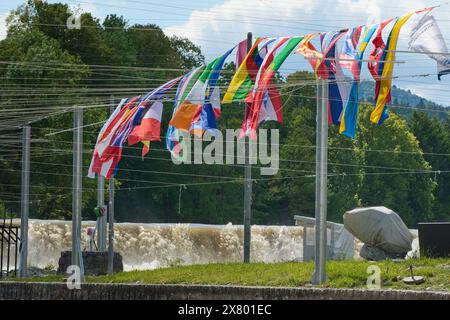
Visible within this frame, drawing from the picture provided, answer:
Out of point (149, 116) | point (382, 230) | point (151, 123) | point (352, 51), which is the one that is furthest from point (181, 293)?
point (382, 230)

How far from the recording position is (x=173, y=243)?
7044 centimetres

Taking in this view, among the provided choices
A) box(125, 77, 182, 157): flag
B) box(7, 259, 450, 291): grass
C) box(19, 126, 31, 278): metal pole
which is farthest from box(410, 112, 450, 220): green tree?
box(125, 77, 182, 157): flag

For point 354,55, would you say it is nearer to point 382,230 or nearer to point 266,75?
point 266,75

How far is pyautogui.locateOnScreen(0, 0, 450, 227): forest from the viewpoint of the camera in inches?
2648

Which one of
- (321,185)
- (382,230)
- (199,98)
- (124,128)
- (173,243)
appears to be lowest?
(173,243)

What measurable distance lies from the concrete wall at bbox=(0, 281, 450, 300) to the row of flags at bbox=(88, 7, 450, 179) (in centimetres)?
474

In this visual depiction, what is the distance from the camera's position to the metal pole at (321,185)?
34562 mm

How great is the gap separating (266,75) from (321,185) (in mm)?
3894

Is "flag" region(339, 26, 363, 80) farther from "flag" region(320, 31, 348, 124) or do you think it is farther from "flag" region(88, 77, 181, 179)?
"flag" region(88, 77, 181, 179)

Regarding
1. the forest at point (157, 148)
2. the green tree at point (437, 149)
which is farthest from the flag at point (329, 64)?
the green tree at point (437, 149)

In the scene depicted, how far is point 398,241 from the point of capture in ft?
141

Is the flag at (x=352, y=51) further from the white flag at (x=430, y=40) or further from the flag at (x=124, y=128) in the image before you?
the flag at (x=124, y=128)
